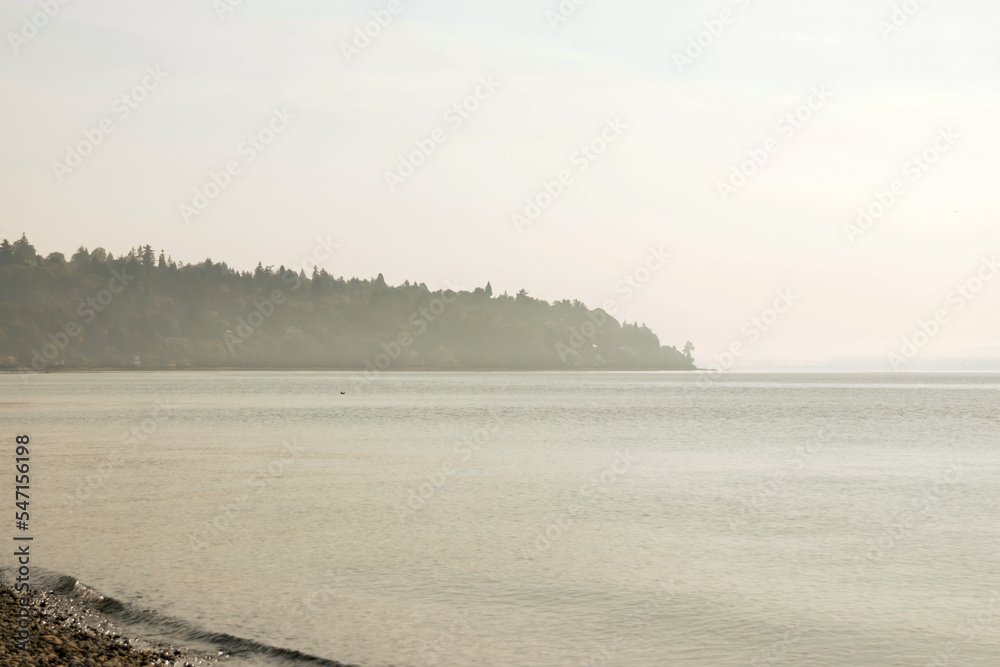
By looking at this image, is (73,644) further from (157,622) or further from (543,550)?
(543,550)

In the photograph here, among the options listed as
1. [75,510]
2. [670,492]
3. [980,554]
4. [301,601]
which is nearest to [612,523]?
[670,492]

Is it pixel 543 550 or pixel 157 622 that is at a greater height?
pixel 543 550

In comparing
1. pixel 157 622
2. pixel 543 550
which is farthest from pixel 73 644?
pixel 543 550

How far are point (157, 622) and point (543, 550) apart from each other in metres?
9.36

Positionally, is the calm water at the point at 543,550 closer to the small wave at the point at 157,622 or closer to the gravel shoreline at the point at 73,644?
the small wave at the point at 157,622

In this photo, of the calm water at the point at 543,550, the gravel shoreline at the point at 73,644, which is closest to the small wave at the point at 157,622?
the calm water at the point at 543,550

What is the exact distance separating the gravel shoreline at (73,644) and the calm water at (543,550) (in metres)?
1.13

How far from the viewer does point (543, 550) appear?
21.4 m

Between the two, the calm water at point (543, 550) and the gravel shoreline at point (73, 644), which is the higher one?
the calm water at point (543, 550)

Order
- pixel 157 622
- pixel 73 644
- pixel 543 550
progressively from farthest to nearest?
pixel 543 550 < pixel 157 622 < pixel 73 644

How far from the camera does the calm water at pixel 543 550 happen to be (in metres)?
14.7

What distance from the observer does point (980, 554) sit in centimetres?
2092

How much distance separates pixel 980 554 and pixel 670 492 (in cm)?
1211

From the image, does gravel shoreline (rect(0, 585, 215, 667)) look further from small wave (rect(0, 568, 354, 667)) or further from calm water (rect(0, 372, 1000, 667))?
calm water (rect(0, 372, 1000, 667))
